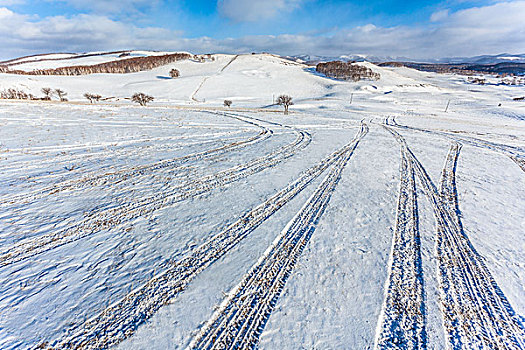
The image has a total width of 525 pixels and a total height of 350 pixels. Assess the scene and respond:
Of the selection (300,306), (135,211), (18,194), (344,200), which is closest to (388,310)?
(300,306)

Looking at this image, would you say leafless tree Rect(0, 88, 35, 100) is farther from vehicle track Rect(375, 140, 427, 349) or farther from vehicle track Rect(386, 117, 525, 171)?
→ vehicle track Rect(386, 117, 525, 171)

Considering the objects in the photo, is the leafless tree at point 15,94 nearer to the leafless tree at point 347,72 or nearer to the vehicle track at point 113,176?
the vehicle track at point 113,176

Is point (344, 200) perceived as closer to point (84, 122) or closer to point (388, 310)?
point (388, 310)

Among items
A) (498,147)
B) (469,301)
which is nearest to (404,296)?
(469,301)

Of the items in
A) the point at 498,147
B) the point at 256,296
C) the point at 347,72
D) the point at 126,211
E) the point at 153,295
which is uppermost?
the point at 347,72

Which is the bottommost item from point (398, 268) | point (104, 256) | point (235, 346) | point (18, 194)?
point (398, 268)

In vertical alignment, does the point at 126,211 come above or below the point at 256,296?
above

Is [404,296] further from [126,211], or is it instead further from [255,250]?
[126,211]
